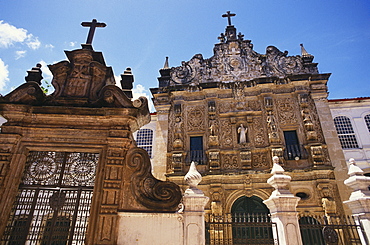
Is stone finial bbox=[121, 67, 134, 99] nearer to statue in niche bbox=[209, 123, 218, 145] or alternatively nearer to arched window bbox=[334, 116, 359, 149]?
statue in niche bbox=[209, 123, 218, 145]

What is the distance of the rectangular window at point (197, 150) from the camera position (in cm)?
1316

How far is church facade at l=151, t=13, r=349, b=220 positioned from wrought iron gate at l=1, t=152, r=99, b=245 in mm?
7696

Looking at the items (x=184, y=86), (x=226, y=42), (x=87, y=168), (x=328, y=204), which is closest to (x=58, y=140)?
(x=87, y=168)

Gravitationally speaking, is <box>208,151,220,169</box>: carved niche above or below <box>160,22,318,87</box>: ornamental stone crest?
below

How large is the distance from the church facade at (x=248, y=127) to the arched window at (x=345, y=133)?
2.53 metres

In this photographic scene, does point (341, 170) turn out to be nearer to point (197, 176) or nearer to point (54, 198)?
point (197, 176)

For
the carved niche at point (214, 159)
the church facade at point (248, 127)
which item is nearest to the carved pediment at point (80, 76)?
the church facade at point (248, 127)

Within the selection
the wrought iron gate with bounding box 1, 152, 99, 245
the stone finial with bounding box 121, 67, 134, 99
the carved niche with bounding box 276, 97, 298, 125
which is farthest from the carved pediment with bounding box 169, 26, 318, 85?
the wrought iron gate with bounding box 1, 152, 99, 245

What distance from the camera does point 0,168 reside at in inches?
197

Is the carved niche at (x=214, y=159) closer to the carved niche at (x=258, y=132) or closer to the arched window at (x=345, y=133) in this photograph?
the carved niche at (x=258, y=132)

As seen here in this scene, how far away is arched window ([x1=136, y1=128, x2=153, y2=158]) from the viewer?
15.5 meters

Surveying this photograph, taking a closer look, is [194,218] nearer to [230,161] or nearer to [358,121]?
[230,161]

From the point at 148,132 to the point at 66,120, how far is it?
1052 cm

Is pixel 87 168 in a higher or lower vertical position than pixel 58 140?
lower
